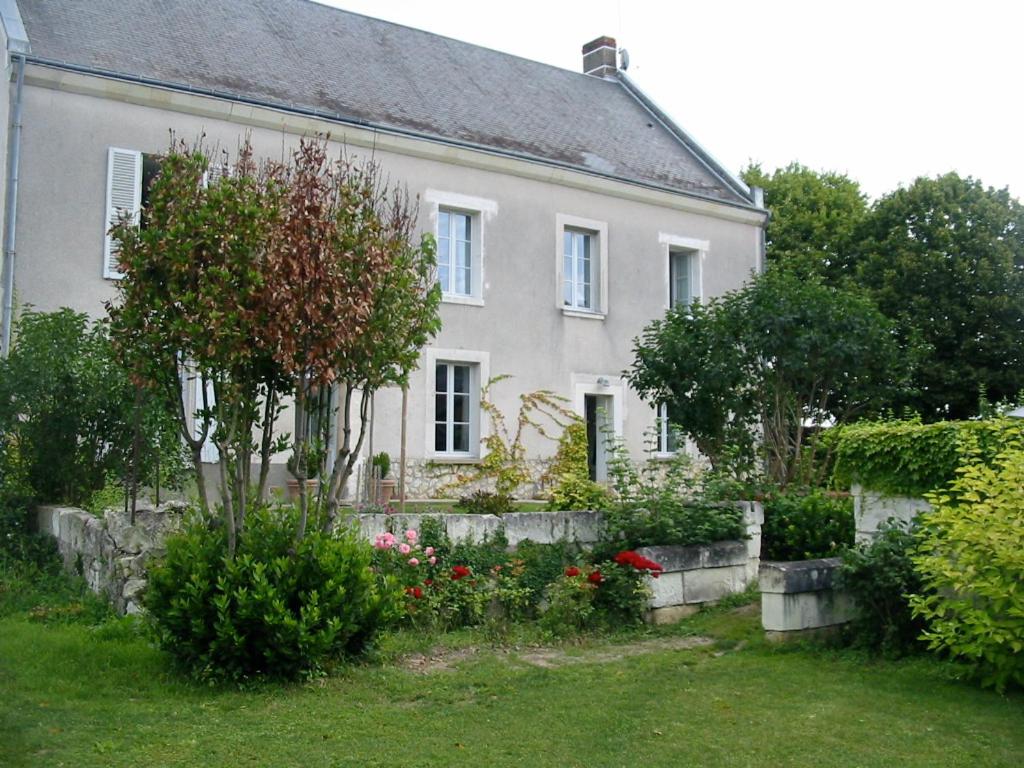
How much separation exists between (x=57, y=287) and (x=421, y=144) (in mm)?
5664

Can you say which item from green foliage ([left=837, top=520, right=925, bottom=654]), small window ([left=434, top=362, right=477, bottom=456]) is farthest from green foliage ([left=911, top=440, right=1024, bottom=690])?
small window ([left=434, top=362, right=477, bottom=456])

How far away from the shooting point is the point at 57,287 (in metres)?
12.8

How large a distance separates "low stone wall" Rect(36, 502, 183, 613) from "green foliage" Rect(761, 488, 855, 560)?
5.70 metres

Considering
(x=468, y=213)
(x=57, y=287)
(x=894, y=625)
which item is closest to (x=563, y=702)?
(x=894, y=625)

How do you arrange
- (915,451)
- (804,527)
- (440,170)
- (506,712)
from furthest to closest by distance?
1. (440,170)
2. (804,527)
3. (915,451)
4. (506,712)

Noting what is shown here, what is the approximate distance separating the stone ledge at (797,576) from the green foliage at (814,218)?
745 inches

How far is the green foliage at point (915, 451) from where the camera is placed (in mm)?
7176

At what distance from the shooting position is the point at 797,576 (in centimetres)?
709

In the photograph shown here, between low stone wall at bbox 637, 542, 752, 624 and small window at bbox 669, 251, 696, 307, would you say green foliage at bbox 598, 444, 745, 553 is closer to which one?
low stone wall at bbox 637, 542, 752, 624

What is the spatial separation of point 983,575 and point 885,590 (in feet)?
2.85

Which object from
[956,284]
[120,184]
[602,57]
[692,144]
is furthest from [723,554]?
[956,284]

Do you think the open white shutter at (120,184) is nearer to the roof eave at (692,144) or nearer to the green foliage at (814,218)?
the roof eave at (692,144)

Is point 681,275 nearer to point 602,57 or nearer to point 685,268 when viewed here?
point 685,268

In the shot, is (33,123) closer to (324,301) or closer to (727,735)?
(324,301)
